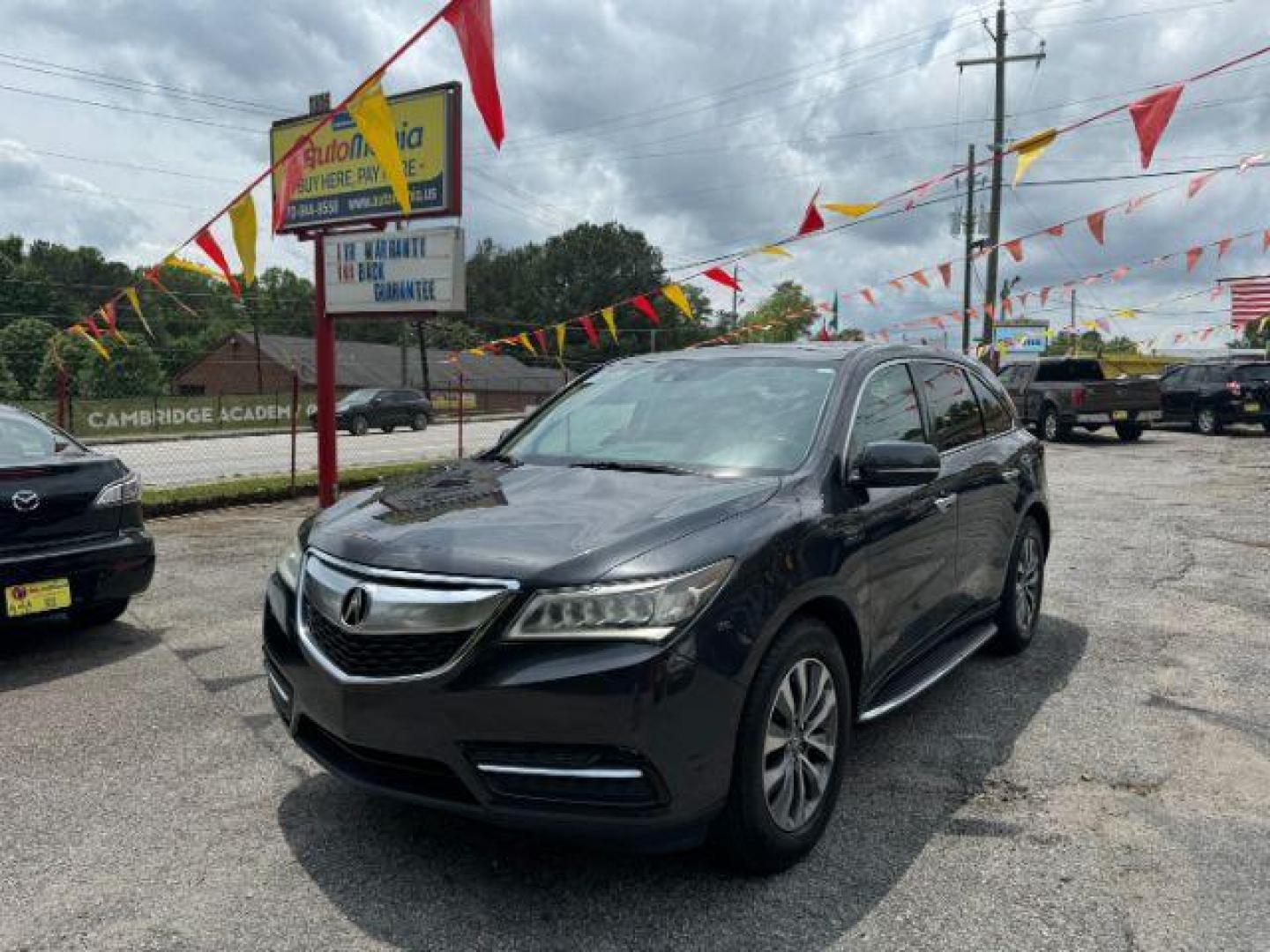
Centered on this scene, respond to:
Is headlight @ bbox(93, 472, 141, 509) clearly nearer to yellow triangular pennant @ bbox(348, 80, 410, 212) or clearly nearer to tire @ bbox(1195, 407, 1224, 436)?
yellow triangular pennant @ bbox(348, 80, 410, 212)

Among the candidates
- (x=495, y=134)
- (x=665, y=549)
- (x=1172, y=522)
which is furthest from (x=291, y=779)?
(x=1172, y=522)

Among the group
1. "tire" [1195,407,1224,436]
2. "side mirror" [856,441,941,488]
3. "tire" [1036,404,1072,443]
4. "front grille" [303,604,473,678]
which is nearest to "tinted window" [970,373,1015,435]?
"side mirror" [856,441,941,488]

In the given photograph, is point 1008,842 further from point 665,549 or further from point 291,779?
point 291,779

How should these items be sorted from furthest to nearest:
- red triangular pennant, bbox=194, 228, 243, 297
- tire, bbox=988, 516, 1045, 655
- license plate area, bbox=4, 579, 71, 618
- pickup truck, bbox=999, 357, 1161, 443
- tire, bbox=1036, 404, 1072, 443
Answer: tire, bbox=1036, 404, 1072, 443 < pickup truck, bbox=999, 357, 1161, 443 < red triangular pennant, bbox=194, 228, 243, 297 < tire, bbox=988, 516, 1045, 655 < license plate area, bbox=4, 579, 71, 618

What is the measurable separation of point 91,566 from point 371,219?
292 inches

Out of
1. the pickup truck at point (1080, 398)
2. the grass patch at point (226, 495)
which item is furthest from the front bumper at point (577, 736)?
the pickup truck at point (1080, 398)

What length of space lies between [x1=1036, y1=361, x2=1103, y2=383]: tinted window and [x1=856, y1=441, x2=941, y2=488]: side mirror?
19.0 metres

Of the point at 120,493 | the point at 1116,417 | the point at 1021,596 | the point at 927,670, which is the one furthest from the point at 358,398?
the point at 927,670

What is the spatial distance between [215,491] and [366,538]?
9.16 m

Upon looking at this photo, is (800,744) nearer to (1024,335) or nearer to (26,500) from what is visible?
(26,500)

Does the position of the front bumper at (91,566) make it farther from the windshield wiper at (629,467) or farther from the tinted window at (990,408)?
the tinted window at (990,408)

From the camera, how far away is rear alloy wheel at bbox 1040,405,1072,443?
20.3m

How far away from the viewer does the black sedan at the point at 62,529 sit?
478 cm

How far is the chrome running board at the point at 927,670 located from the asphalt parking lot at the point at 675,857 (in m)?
0.29
